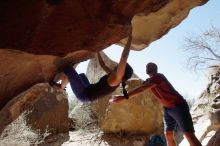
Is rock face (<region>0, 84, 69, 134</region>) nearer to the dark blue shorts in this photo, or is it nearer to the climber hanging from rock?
the climber hanging from rock

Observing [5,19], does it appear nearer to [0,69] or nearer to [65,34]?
[65,34]

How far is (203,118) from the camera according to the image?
425 inches

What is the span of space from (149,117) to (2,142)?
17.5 ft

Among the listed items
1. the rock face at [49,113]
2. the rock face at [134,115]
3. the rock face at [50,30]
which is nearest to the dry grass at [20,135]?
the rock face at [49,113]

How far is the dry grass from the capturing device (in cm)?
1215

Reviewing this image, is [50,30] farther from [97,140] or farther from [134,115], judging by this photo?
[97,140]

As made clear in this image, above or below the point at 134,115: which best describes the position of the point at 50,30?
above

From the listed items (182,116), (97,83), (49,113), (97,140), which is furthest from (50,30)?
(49,113)

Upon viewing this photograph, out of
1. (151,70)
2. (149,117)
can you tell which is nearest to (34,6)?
(151,70)

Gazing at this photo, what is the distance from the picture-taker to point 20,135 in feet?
41.2

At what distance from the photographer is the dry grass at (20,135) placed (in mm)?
12148

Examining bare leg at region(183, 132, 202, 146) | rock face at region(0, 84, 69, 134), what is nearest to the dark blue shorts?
bare leg at region(183, 132, 202, 146)

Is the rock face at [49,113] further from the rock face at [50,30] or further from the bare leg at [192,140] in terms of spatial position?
the bare leg at [192,140]

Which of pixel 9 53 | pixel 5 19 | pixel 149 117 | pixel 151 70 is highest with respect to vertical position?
pixel 5 19
